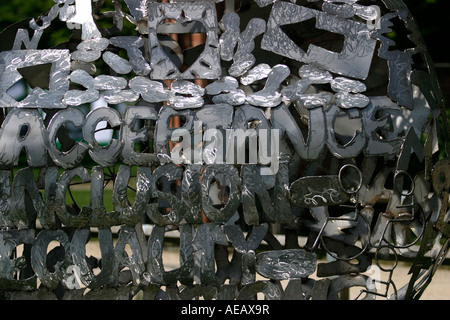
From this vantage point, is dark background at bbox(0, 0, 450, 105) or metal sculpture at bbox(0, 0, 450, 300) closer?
metal sculpture at bbox(0, 0, 450, 300)

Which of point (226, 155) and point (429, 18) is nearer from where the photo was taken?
point (226, 155)

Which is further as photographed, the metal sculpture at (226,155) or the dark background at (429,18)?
the dark background at (429,18)

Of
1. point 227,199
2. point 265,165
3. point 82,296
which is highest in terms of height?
point 265,165

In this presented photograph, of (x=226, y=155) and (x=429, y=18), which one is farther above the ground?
(x=226, y=155)

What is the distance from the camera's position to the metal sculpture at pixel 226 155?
2.23 metres

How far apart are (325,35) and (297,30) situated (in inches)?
4.8

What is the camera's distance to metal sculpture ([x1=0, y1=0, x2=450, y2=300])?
7.32ft

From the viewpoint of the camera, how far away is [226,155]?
7.28ft

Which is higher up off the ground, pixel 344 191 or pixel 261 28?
pixel 261 28

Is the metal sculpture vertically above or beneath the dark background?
above

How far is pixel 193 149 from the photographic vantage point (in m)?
2.23

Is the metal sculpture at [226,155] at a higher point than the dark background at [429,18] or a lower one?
higher

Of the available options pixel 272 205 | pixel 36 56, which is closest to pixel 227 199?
pixel 272 205

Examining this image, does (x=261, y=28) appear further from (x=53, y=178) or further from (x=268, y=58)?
(x=53, y=178)
